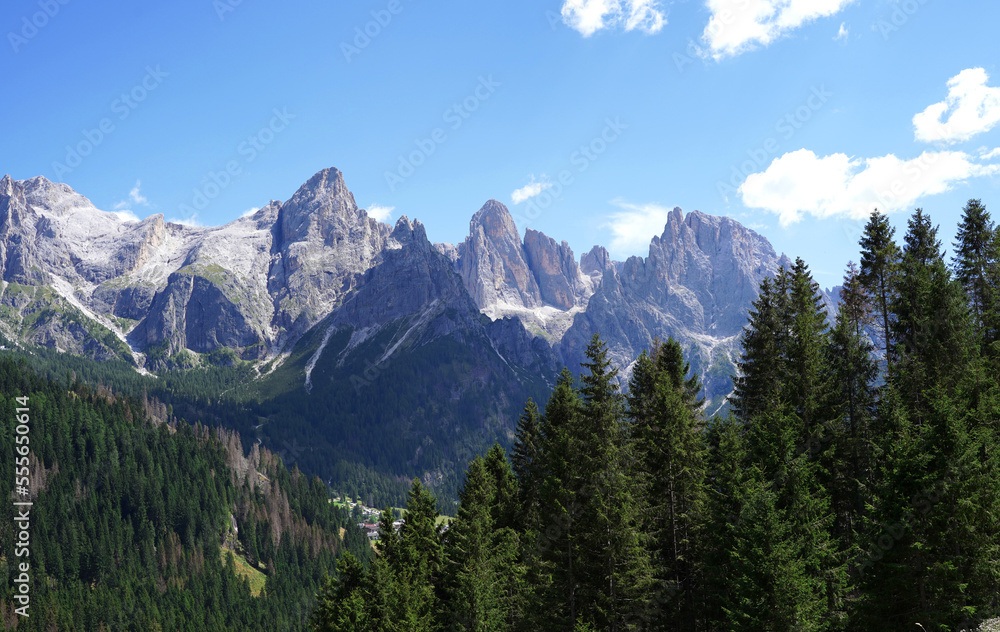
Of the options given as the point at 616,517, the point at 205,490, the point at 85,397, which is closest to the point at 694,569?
the point at 616,517

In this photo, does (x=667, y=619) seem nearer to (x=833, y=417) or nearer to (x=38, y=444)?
(x=833, y=417)

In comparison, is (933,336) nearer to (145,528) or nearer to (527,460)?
(527,460)

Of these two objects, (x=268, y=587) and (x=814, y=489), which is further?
(x=268, y=587)

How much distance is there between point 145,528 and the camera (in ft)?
514

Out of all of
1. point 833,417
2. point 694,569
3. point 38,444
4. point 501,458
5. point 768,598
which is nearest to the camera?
point 768,598

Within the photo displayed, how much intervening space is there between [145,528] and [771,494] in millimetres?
160985

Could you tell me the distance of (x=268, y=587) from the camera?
150125 millimetres

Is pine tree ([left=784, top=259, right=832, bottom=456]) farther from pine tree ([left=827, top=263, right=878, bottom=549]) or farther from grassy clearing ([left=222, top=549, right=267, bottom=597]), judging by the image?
grassy clearing ([left=222, top=549, right=267, bottom=597])

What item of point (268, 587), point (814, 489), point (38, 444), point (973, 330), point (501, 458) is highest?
point (38, 444)

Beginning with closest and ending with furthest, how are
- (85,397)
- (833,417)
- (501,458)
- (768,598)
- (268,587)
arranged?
(768,598)
(833,417)
(501,458)
(268,587)
(85,397)

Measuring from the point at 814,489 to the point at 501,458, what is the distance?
1053 inches

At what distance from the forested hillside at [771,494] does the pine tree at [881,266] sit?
163mm

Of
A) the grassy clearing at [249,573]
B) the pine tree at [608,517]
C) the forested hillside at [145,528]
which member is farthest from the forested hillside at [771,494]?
the grassy clearing at [249,573]

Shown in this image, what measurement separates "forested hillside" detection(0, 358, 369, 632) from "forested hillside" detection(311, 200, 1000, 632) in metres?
95.1
